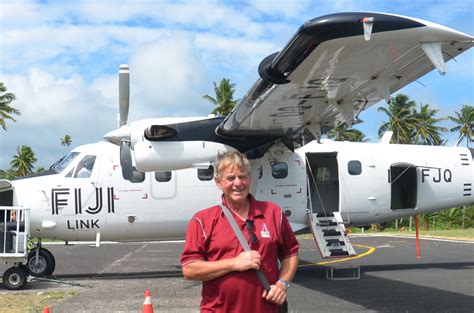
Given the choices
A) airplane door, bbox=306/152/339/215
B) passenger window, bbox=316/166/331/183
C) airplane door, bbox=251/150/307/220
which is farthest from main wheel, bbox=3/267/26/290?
passenger window, bbox=316/166/331/183

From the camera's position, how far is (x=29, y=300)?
10.1 meters

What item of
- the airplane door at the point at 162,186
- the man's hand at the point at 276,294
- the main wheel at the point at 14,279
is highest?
the airplane door at the point at 162,186

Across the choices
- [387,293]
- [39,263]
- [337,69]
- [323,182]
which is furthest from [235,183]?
[323,182]

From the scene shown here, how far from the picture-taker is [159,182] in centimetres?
1309

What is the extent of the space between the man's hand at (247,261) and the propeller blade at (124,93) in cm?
1038

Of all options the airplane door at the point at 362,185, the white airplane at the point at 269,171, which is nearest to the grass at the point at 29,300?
the white airplane at the point at 269,171

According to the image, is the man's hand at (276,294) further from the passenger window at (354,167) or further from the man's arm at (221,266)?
the passenger window at (354,167)

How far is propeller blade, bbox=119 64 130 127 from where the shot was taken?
44.4 feet

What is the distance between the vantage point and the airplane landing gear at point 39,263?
1288cm

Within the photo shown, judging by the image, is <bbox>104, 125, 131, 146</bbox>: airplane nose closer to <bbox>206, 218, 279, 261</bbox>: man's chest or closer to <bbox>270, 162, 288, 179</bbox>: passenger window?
<bbox>270, 162, 288, 179</bbox>: passenger window

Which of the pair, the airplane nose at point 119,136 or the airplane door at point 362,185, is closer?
the airplane nose at point 119,136

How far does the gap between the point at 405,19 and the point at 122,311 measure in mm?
6063

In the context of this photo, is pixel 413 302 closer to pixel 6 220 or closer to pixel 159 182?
pixel 159 182

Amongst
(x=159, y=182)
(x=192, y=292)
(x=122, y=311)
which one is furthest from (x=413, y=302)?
(x=159, y=182)
